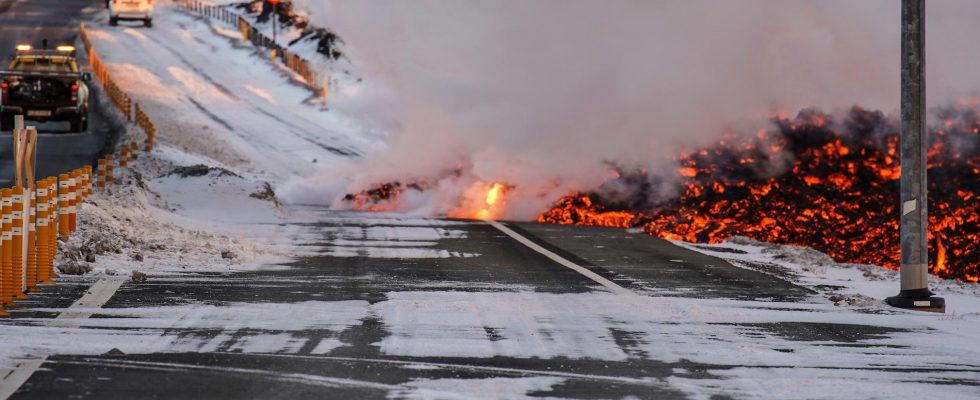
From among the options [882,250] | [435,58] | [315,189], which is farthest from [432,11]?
[882,250]

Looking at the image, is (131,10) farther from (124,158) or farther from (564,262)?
(564,262)

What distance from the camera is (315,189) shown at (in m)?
31.5

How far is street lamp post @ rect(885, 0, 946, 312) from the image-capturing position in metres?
12.9

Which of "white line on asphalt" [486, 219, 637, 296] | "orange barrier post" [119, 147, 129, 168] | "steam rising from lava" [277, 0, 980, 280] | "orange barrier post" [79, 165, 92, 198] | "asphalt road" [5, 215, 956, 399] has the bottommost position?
"asphalt road" [5, 215, 956, 399]

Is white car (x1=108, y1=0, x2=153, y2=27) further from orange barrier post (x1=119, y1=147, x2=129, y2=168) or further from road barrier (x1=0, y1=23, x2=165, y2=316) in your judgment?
road barrier (x1=0, y1=23, x2=165, y2=316)

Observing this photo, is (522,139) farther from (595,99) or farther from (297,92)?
(297,92)

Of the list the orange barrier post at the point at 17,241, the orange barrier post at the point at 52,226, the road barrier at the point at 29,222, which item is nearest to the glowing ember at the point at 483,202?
the road barrier at the point at 29,222

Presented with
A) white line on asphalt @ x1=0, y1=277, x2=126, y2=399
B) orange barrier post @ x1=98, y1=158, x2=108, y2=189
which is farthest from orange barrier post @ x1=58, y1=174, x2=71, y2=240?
orange barrier post @ x1=98, y1=158, x2=108, y2=189

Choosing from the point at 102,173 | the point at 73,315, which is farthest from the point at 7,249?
the point at 102,173

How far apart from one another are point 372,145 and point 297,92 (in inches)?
464

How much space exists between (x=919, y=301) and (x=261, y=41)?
209ft

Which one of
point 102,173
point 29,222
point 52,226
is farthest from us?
point 102,173

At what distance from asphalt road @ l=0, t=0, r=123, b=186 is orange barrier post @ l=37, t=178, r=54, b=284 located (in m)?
12.2

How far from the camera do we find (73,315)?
10891mm
